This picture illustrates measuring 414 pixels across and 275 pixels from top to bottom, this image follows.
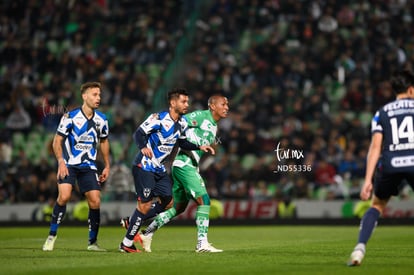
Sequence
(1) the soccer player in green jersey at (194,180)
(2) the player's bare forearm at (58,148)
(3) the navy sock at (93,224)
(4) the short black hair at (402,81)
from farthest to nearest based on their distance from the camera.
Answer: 1. (3) the navy sock at (93,224)
2. (2) the player's bare forearm at (58,148)
3. (1) the soccer player in green jersey at (194,180)
4. (4) the short black hair at (402,81)

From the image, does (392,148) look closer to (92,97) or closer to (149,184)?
(149,184)

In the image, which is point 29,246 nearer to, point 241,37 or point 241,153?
point 241,153

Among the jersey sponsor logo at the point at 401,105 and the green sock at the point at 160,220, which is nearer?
the jersey sponsor logo at the point at 401,105

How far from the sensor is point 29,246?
14422mm

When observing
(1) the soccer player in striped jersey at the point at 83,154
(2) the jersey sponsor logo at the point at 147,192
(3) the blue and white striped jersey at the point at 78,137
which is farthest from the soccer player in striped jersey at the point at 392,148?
(3) the blue and white striped jersey at the point at 78,137

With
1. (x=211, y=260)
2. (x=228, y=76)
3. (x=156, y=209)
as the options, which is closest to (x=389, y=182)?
(x=211, y=260)

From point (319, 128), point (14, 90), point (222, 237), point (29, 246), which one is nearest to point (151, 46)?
point (14, 90)

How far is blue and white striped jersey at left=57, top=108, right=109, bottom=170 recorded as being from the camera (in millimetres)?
13148

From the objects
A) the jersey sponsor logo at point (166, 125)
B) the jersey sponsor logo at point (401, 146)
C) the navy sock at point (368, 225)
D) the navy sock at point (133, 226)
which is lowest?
the navy sock at point (133, 226)

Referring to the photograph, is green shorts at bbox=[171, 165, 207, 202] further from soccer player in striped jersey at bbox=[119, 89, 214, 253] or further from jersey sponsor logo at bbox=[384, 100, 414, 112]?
jersey sponsor logo at bbox=[384, 100, 414, 112]

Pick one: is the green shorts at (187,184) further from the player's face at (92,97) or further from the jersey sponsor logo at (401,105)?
the jersey sponsor logo at (401,105)

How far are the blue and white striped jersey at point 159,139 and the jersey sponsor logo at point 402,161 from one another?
170 inches

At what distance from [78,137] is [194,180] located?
1915 mm

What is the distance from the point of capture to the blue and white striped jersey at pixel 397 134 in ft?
31.1
